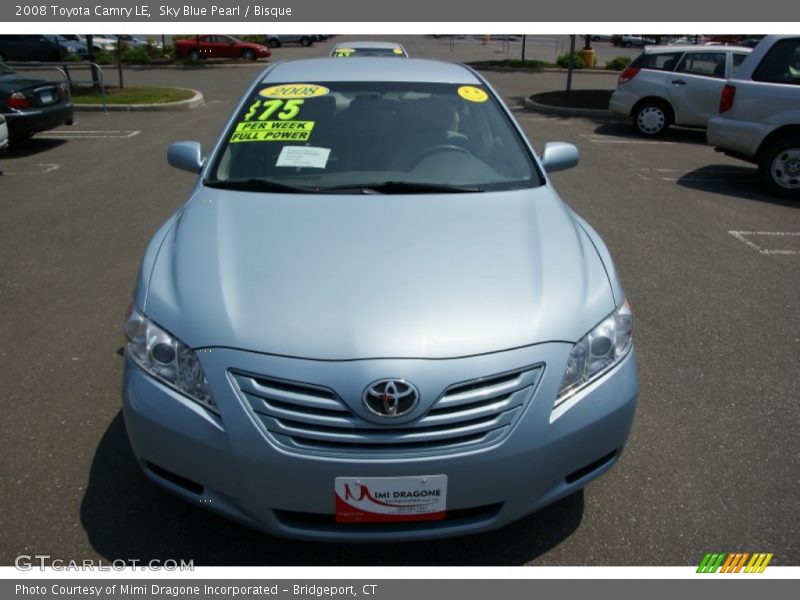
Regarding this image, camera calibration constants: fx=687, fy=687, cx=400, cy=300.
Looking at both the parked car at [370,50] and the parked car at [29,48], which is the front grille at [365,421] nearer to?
the parked car at [370,50]

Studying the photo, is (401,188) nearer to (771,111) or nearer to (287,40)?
(771,111)

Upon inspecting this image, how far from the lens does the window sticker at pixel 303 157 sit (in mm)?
3482

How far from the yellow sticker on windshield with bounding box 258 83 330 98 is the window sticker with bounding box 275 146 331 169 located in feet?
1.57

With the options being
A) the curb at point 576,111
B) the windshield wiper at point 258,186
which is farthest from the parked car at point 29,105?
the curb at point 576,111

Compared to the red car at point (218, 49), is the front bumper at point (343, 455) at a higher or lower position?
higher

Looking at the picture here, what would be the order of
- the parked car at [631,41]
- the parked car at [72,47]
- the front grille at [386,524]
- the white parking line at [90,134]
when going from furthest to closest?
the parked car at [631,41], the parked car at [72,47], the white parking line at [90,134], the front grille at [386,524]

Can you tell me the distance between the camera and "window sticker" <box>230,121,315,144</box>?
11.8 ft

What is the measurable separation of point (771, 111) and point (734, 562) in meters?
7.11

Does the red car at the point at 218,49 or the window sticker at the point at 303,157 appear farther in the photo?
the red car at the point at 218,49

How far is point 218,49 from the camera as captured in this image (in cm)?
3250

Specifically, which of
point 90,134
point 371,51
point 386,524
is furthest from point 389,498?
point 90,134

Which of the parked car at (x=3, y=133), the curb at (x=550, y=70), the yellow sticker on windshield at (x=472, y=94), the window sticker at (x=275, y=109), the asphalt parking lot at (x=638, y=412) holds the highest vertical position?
the yellow sticker on windshield at (x=472, y=94)

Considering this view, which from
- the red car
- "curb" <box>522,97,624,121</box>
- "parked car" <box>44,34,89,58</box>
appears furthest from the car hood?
"parked car" <box>44,34,89,58</box>

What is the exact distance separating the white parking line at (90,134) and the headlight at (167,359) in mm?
10237
